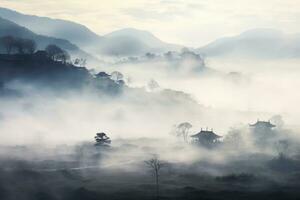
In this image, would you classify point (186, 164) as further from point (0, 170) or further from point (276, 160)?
point (0, 170)

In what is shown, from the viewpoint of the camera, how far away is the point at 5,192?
146m

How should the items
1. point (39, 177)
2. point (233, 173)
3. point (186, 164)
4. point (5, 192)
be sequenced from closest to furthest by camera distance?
point (5, 192) < point (39, 177) < point (233, 173) < point (186, 164)

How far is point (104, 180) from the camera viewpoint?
6599 inches

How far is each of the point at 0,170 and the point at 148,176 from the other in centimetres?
4409

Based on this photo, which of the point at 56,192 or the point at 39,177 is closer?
the point at 56,192

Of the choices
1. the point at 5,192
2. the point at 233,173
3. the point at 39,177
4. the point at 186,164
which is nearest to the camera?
the point at 5,192

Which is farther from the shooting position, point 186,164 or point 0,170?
point 186,164

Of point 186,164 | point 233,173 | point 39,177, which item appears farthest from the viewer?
point 186,164

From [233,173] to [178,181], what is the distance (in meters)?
20.5

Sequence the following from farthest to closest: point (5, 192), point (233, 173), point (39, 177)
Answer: point (233, 173) < point (39, 177) < point (5, 192)

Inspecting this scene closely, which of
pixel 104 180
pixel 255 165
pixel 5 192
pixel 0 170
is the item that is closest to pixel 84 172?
pixel 104 180

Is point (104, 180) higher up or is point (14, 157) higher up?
point (14, 157)

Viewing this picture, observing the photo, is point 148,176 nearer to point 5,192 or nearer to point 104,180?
point 104,180

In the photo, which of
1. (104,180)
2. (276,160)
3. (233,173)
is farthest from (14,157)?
(276,160)
